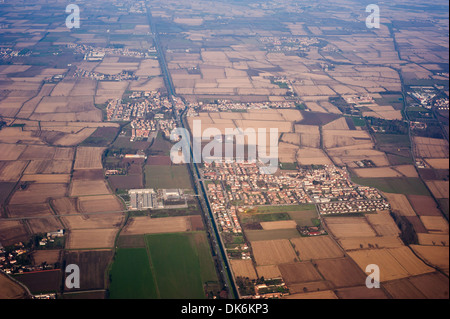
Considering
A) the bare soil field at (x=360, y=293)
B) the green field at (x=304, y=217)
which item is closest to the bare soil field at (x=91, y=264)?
the green field at (x=304, y=217)

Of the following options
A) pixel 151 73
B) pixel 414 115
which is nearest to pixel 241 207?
pixel 414 115

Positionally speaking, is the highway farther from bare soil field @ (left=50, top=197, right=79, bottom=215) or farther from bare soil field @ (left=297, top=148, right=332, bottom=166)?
bare soil field @ (left=297, top=148, right=332, bottom=166)

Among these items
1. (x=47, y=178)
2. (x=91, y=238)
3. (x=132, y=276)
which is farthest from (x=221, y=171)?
(x=47, y=178)

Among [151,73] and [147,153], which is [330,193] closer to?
[147,153]

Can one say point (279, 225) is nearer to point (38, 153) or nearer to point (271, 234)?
point (271, 234)

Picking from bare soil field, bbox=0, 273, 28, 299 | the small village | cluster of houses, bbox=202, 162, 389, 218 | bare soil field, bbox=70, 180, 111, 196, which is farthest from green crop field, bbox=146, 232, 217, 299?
bare soil field, bbox=0, 273, 28, 299
